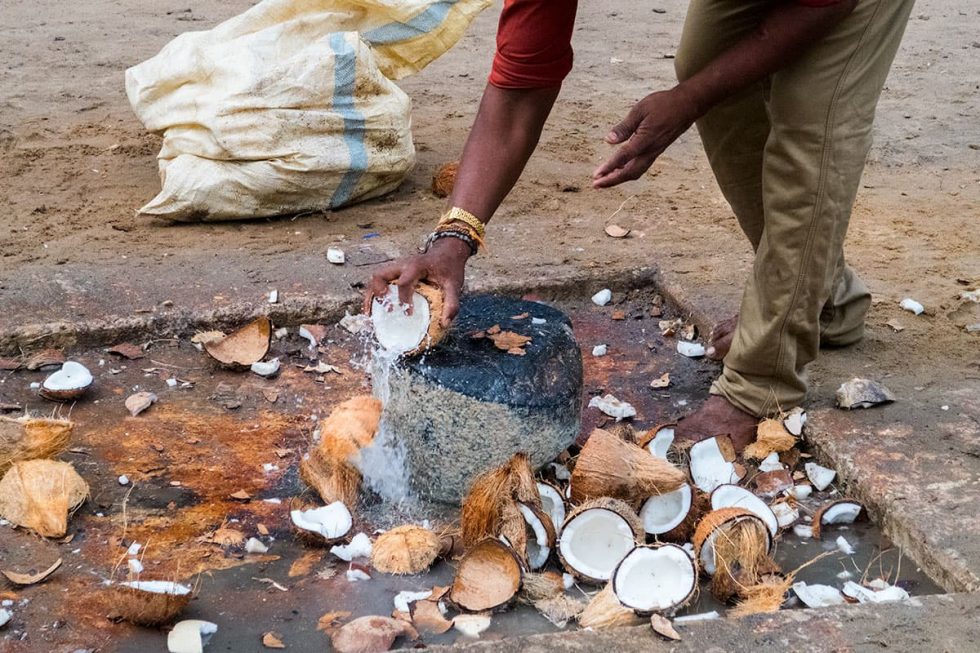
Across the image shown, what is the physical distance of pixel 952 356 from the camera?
3312mm

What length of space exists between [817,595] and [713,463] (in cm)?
56

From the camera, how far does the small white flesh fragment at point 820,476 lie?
2838mm

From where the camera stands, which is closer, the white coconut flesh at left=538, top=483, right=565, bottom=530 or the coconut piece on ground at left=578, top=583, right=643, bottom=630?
the coconut piece on ground at left=578, top=583, right=643, bottom=630

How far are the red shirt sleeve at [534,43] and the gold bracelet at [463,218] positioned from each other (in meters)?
0.34

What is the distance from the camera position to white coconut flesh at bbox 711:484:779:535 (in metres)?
2.64

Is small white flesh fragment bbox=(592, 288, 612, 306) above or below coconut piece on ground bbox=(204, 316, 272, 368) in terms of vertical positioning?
below

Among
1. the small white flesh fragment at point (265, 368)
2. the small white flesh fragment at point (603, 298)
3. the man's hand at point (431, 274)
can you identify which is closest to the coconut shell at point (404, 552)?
the man's hand at point (431, 274)

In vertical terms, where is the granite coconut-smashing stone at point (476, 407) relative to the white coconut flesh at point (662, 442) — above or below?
above

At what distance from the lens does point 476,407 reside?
8.74 ft

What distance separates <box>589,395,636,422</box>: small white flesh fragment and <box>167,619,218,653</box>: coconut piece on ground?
1350mm

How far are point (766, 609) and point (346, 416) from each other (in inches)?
45.0

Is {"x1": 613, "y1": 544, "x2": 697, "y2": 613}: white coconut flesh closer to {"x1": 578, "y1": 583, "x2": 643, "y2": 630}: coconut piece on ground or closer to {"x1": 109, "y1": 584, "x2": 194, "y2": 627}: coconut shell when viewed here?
{"x1": 578, "y1": 583, "x2": 643, "y2": 630}: coconut piece on ground

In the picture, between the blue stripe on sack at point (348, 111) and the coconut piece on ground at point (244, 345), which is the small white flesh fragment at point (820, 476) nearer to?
the coconut piece on ground at point (244, 345)

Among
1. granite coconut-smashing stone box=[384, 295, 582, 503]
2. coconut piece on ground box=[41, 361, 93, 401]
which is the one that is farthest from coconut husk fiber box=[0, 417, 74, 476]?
granite coconut-smashing stone box=[384, 295, 582, 503]
